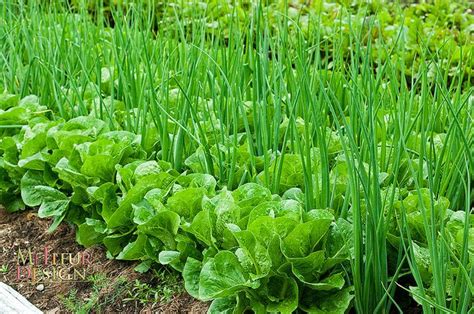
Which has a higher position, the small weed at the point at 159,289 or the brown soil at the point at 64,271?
the small weed at the point at 159,289

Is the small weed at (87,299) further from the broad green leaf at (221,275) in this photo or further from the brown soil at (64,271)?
the broad green leaf at (221,275)

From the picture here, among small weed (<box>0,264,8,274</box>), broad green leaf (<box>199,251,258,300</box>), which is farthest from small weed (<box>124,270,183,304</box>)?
small weed (<box>0,264,8,274</box>)

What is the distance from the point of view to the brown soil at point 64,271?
2.20 metres

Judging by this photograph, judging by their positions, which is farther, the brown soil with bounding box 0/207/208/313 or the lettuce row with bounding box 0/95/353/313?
the brown soil with bounding box 0/207/208/313

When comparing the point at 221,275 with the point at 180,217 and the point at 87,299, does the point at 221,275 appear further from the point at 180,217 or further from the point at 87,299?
the point at 87,299

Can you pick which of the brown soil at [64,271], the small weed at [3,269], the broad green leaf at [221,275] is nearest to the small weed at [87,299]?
the brown soil at [64,271]

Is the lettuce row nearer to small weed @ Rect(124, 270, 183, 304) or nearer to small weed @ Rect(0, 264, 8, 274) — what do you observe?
small weed @ Rect(124, 270, 183, 304)

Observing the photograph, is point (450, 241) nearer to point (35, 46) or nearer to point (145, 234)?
point (145, 234)

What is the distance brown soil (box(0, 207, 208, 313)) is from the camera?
2.20m

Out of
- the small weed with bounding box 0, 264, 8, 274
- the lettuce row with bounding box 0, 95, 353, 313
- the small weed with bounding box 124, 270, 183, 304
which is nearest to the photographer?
the lettuce row with bounding box 0, 95, 353, 313

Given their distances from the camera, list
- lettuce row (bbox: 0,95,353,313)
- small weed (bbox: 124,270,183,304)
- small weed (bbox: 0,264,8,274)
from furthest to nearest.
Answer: small weed (bbox: 0,264,8,274)
small weed (bbox: 124,270,183,304)
lettuce row (bbox: 0,95,353,313)

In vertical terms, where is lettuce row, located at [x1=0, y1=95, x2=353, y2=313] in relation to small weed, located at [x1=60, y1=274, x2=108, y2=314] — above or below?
above

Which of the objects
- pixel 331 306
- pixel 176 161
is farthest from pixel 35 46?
pixel 331 306

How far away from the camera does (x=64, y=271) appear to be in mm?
2418
